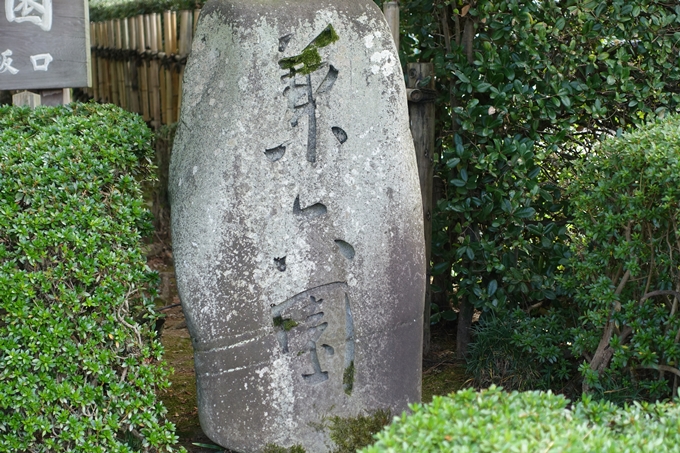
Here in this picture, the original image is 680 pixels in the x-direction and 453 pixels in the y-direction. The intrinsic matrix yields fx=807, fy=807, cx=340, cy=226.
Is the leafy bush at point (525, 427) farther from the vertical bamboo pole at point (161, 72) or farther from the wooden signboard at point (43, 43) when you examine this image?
the vertical bamboo pole at point (161, 72)

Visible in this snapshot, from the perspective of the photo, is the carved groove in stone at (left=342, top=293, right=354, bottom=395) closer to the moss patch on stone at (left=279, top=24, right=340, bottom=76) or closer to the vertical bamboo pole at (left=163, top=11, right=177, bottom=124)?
the moss patch on stone at (left=279, top=24, right=340, bottom=76)

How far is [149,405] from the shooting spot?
3.64 metres

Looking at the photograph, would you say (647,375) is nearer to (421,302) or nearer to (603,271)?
(603,271)

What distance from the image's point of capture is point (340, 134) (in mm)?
3764

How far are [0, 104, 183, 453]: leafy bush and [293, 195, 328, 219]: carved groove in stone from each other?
734mm

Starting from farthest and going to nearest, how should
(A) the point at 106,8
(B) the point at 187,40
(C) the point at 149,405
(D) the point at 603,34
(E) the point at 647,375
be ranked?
(A) the point at 106,8, (B) the point at 187,40, (D) the point at 603,34, (E) the point at 647,375, (C) the point at 149,405

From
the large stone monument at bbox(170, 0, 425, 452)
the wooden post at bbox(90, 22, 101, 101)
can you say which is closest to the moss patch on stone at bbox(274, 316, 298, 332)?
the large stone monument at bbox(170, 0, 425, 452)

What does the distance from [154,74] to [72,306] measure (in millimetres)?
4655

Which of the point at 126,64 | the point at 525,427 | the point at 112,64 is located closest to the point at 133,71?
the point at 126,64

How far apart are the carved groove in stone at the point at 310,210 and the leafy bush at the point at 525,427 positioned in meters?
1.49

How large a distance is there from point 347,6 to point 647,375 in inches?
90.9

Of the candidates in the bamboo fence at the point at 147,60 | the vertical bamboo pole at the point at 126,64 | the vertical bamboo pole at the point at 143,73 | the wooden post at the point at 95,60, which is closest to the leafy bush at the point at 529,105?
the bamboo fence at the point at 147,60

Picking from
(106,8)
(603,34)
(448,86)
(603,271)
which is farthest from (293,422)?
(106,8)

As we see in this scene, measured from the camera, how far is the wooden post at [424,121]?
196 inches
